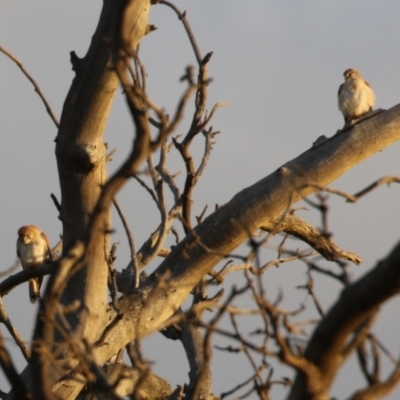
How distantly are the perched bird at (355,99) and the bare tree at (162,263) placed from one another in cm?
289

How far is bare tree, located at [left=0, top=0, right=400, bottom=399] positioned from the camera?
251 centimetres

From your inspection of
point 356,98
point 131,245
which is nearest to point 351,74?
point 356,98

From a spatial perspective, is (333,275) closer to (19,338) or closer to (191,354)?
(19,338)

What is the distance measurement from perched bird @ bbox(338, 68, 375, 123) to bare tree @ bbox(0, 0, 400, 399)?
9.47 ft

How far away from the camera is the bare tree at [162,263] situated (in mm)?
2512

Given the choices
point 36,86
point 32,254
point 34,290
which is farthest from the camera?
point 32,254

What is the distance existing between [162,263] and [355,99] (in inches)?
209

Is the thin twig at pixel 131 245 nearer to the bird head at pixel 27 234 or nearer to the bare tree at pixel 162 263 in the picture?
the bare tree at pixel 162 263

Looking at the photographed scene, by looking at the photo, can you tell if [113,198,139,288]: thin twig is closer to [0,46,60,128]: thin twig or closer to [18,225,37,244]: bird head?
[0,46,60,128]: thin twig

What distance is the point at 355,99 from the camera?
9961mm

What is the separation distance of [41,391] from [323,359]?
0.78m

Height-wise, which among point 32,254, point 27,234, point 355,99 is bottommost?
point 355,99

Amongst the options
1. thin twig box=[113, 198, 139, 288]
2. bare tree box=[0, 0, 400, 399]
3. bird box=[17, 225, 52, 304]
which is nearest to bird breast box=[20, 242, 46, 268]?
bird box=[17, 225, 52, 304]

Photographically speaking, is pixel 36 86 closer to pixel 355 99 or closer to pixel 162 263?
pixel 162 263
